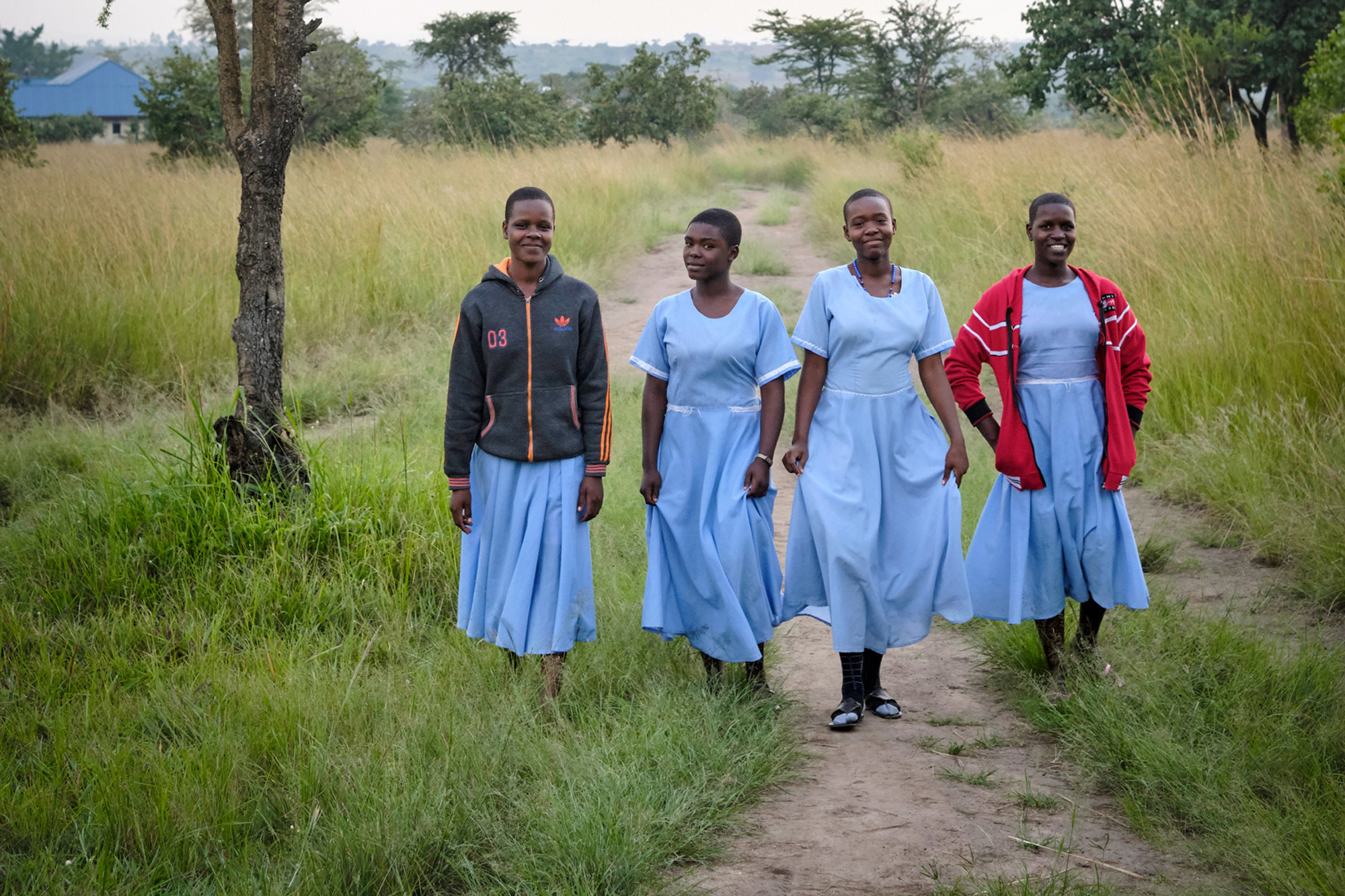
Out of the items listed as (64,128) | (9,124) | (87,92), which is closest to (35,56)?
(87,92)

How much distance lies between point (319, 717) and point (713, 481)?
1.31 meters

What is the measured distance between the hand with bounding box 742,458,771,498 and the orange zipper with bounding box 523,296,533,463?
0.64 meters

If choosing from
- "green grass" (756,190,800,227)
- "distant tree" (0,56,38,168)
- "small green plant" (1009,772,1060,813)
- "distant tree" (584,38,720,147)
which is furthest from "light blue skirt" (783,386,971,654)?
"distant tree" (584,38,720,147)

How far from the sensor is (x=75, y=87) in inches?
1828

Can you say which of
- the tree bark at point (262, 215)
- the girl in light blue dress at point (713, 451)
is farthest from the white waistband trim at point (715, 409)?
the tree bark at point (262, 215)

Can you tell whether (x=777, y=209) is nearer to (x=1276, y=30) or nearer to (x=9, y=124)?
(x=1276, y=30)

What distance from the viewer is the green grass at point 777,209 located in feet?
50.5

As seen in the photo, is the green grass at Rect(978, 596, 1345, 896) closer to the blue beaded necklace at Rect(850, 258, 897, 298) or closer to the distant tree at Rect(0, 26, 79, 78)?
the blue beaded necklace at Rect(850, 258, 897, 298)

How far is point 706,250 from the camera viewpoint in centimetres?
302

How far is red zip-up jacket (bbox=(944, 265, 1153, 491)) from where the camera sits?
3066 millimetres

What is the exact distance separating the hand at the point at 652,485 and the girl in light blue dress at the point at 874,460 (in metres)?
0.41

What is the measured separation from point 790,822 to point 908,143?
47.0 ft

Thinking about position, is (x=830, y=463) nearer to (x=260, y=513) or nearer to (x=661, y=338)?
(x=661, y=338)

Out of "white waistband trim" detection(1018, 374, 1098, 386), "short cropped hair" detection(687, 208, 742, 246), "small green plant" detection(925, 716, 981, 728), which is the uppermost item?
"short cropped hair" detection(687, 208, 742, 246)
